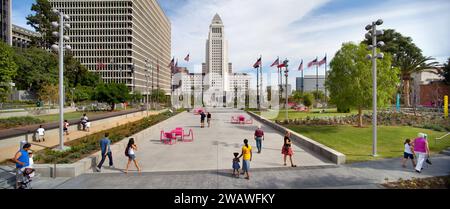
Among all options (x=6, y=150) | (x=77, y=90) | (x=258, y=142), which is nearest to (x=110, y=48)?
(x=77, y=90)

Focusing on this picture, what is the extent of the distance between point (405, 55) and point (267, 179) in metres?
49.4

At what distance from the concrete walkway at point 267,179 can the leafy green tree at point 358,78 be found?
34.2ft

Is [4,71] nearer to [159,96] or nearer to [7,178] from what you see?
[7,178]

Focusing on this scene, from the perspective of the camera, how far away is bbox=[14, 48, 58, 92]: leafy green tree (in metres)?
45.6

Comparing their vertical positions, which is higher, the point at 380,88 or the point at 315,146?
the point at 380,88

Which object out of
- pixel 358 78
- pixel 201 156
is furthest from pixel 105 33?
pixel 201 156

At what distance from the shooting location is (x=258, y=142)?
13219 mm

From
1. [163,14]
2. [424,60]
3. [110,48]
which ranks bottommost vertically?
[424,60]

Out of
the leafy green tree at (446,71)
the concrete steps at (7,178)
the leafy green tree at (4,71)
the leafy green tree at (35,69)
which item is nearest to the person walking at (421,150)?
the concrete steps at (7,178)

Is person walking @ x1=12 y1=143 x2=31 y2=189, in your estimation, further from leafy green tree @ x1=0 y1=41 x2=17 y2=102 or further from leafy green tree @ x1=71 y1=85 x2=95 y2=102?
leafy green tree @ x1=71 y1=85 x2=95 y2=102
